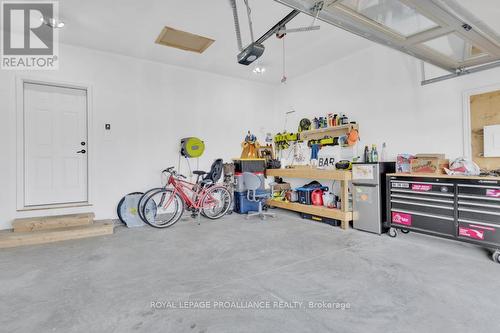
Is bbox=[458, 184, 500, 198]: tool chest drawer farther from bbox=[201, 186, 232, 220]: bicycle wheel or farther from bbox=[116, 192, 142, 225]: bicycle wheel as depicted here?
bbox=[116, 192, 142, 225]: bicycle wheel

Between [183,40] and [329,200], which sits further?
[329,200]

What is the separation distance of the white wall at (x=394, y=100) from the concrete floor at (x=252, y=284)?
1.44 meters

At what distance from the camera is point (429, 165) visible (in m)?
3.33

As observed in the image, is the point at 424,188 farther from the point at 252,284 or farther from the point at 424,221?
the point at 252,284

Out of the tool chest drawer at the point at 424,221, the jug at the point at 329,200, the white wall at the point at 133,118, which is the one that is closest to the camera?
the tool chest drawer at the point at 424,221

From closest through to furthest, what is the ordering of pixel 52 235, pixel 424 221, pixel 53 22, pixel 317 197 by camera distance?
pixel 424 221 → pixel 53 22 → pixel 52 235 → pixel 317 197

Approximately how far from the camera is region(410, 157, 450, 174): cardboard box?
327cm

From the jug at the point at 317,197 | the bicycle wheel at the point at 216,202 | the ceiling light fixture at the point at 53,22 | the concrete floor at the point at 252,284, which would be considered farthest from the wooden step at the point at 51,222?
the jug at the point at 317,197

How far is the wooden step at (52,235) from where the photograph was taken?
336 cm

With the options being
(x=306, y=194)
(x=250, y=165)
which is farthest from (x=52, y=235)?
(x=306, y=194)

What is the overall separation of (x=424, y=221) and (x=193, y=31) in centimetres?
416

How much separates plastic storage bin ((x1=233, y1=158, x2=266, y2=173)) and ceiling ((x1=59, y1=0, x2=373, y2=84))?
1960mm

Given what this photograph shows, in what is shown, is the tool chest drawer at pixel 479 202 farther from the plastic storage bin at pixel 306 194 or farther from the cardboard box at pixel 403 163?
the plastic storage bin at pixel 306 194

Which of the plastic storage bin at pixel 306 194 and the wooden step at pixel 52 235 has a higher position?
the plastic storage bin at pixel 306 194
